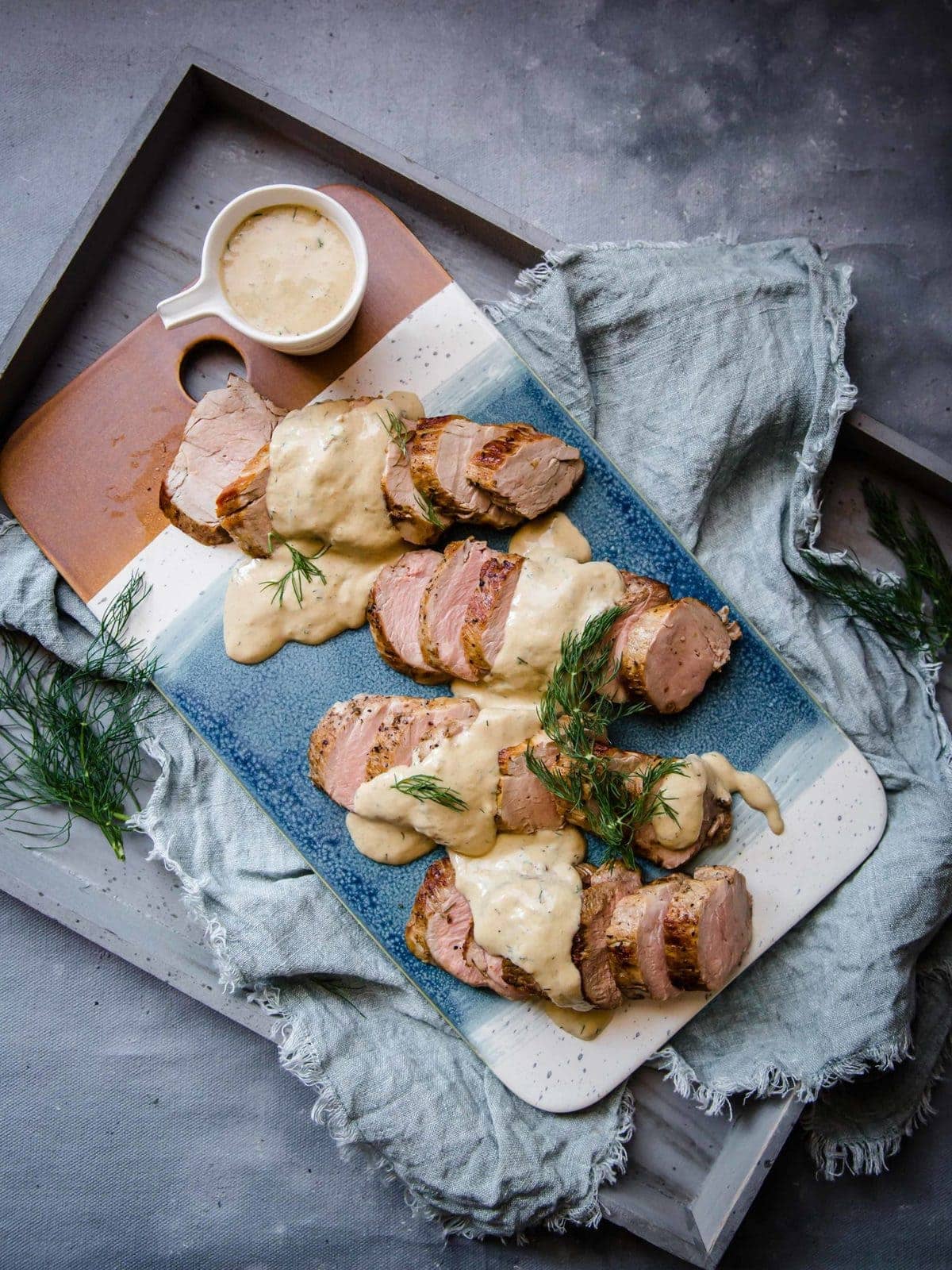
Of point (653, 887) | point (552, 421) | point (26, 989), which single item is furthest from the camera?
point (26, 989)

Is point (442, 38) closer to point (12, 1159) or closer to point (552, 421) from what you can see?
point (552, 421)

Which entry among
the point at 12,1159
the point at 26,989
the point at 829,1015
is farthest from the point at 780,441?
the point at 12,1159

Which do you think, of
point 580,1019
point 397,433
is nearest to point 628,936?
point 580,1019

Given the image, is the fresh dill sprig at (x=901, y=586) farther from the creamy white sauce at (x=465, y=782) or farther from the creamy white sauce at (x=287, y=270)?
the creamy white sauce at (x=287, y=270)

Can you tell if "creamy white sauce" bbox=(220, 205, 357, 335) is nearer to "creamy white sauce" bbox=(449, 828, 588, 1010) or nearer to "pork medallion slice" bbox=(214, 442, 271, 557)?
"pork medallion slice" bbox=(214, 442, 271, 557)

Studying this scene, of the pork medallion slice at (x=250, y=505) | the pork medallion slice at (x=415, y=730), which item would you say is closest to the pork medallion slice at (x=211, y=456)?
the pork medallion slice at (x=250, y=505)

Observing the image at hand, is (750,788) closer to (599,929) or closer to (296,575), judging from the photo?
(599,929)

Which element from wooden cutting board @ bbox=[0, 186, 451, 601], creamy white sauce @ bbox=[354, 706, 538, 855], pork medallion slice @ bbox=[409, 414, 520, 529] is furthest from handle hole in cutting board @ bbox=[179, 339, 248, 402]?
creamy white sauce @ bbox=[354, 706, 538, 855]
